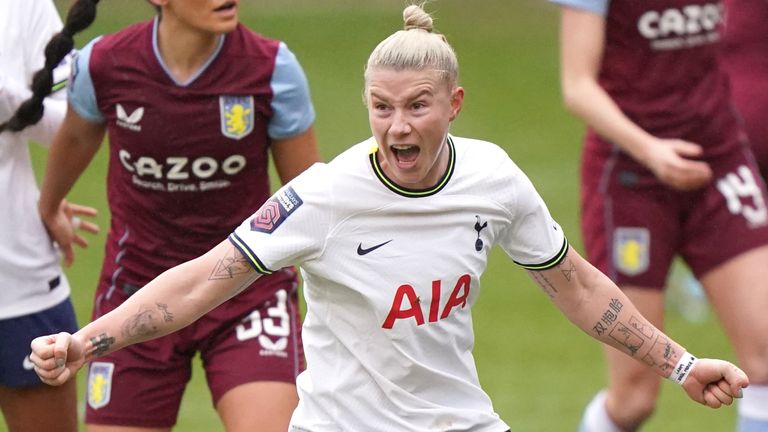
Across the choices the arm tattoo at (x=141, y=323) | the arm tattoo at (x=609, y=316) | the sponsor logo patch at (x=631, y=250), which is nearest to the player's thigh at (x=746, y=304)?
the sponsor logo patch at (x=631, y=250)

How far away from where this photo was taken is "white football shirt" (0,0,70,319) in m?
5.88

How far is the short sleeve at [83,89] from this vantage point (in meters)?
5.86

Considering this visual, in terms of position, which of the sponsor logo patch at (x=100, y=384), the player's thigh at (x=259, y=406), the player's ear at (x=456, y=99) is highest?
the player's ear at (x=456, y=99)

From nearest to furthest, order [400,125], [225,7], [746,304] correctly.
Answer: [400,125] < [225,7] < [746,304]

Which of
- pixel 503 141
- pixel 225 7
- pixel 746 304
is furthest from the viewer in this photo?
pixel 503 141

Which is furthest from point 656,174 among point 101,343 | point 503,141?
point 503,141

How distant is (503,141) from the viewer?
15711 mm

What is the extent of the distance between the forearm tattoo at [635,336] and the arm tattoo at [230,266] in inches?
43.5

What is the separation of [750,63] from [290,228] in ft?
12.0

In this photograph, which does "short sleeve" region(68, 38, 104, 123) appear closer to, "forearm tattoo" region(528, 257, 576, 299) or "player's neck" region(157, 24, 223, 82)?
"player's neck" region(157, 24, 223, 82)

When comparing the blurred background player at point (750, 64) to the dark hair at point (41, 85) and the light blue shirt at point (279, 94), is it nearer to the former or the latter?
the light blue shirt at point (279, 94)

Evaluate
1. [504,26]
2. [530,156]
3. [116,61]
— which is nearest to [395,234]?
[116,61]

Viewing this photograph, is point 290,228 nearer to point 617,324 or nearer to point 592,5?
point 617,324

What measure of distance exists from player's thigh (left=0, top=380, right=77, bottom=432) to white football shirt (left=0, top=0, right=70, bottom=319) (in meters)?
0.30
